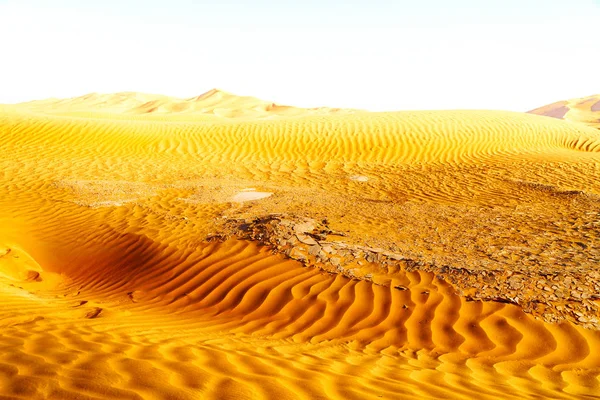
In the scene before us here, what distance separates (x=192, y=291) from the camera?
539 centimetres

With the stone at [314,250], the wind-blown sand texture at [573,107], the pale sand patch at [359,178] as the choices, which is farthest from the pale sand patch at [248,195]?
the wind-blown sand texture at [573,107]

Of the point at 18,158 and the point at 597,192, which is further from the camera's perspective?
the point at 18,158

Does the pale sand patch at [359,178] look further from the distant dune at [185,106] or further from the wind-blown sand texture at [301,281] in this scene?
the distant dune at [185,106]

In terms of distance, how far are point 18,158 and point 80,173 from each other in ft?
10.5

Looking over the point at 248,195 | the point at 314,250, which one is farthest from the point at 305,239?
the point at 248,195

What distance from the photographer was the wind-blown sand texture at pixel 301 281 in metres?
2.74

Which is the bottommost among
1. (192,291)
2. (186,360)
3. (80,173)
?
(192,291)

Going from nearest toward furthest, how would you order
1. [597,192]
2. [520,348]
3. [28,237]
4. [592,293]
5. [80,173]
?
[520,348]
[592,293]
[28,237]
[597,192]
[80,173]

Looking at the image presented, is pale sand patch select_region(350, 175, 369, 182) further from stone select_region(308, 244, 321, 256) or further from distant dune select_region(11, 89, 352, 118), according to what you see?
distant dune select_region(11, 89, 352, 118)

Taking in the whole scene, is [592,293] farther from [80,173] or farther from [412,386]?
[80,173]

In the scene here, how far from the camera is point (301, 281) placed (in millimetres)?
5191

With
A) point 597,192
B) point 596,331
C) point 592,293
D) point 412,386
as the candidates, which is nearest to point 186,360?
point 412,386

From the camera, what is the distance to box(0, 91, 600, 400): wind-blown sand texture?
274 cm

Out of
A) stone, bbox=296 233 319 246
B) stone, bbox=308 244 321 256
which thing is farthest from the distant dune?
stone, bbox=308 244 321 256
